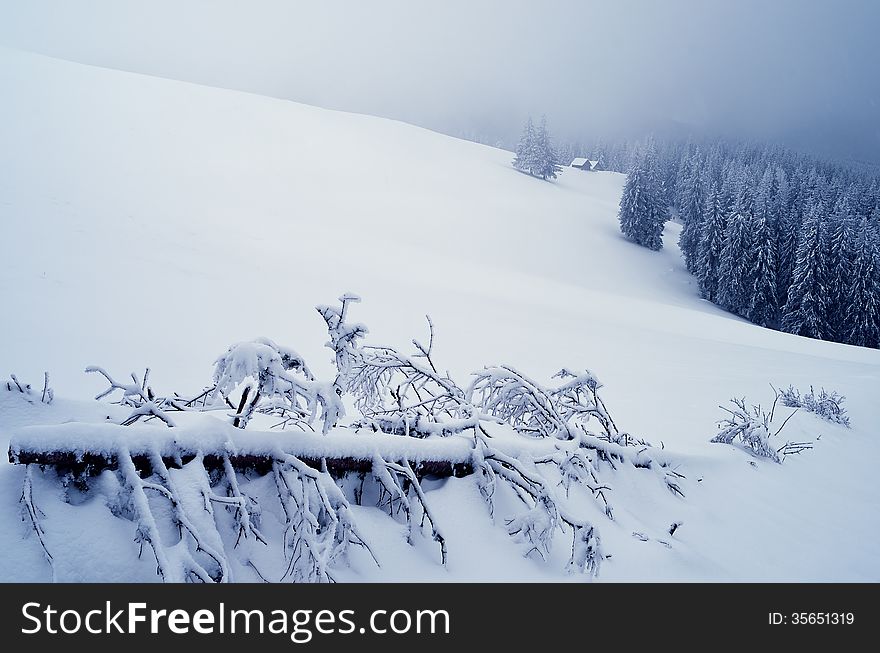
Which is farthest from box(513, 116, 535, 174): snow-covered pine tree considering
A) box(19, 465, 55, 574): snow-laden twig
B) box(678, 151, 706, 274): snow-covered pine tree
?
box(19, 465, 55, 574): snow-laden twig

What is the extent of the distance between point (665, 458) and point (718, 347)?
1582cm

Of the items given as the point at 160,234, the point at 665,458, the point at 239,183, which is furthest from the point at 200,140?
the point at 665,458

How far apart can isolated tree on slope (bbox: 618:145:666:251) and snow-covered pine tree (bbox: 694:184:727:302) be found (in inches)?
210

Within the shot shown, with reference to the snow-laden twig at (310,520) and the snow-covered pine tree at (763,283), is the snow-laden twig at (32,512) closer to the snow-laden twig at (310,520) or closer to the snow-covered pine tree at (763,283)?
the snow-laden twig at (310,520)

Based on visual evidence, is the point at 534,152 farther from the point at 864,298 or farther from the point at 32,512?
the point at 32,512

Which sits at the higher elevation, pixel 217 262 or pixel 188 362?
pixel 217 262

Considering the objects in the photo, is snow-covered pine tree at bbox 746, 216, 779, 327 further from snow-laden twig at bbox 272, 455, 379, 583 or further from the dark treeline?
snow-laden twig at bbox 272, 455, 379, 583

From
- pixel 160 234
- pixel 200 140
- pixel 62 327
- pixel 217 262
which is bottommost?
pixel 62 327

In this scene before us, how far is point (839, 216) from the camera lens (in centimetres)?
3859

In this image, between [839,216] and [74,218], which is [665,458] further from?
[839,216]

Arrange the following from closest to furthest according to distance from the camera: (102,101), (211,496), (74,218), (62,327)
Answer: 1. (211,496)
2. (62,327)
3. (74,218)
4. (102,101)

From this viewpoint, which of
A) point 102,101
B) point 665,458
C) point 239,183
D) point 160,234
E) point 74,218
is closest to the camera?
point 665,458

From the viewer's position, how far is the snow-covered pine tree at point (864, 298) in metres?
34.6

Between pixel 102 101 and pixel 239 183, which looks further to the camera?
pixel 102 101
